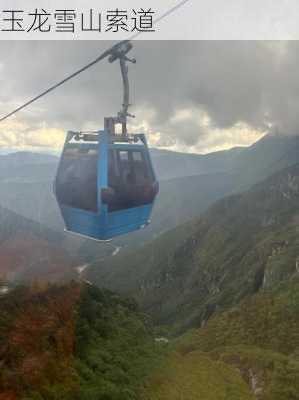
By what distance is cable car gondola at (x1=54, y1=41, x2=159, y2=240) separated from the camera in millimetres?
15039

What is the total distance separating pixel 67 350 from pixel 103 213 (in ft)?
98.5

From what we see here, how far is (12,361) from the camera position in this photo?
122ft

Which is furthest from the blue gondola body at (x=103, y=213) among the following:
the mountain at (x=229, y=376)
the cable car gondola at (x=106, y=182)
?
the mountain at (x=229, y=376)

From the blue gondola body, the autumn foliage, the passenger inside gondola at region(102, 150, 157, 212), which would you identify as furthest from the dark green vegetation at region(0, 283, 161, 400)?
the passenger inside gondola at region(102, 150, 157, 212)

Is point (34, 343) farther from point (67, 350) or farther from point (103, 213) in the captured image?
point (103, 213)

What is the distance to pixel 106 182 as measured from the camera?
49.0 feet

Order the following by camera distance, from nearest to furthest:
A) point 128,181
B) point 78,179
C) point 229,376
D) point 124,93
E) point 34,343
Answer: point 124,93 < point 128,181 < point 78,179 < point 229,376 < point 34,343

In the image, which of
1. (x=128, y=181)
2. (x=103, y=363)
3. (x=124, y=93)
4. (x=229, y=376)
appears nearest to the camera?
(x=124, y=93)

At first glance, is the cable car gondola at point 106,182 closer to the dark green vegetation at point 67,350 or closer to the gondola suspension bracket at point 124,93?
the gondola suspension bracket at point 124,93

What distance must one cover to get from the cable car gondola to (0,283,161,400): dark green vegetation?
20.8m

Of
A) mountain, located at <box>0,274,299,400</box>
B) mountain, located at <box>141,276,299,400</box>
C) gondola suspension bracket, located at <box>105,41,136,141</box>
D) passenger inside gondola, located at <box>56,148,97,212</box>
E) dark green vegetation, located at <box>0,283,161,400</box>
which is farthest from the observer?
mountain, located at <box>141,276,299,400</box>

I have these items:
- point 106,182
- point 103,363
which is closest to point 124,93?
point 106,182

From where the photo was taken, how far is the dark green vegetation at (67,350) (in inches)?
1325

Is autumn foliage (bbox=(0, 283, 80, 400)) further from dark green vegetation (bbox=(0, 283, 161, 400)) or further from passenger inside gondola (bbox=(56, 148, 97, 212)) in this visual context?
passenger inside gondola (bbox=(56, 148, 97, 212))
